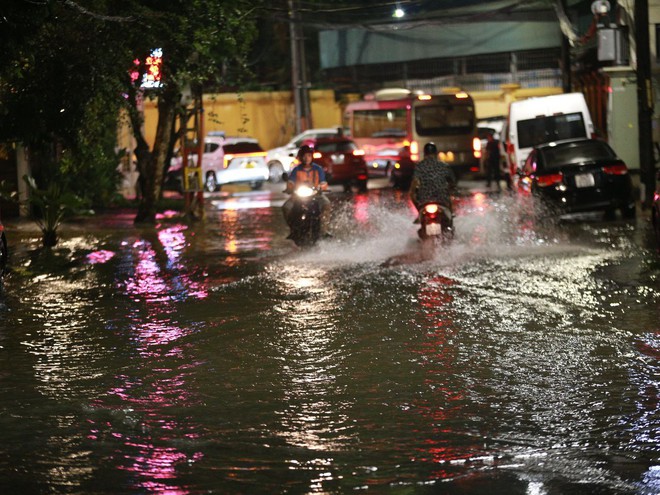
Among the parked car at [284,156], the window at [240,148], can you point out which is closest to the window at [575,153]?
the window at [240,148]

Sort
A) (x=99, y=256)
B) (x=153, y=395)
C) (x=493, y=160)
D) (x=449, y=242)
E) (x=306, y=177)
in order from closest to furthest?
(x=153, y=395), (x=449, y=242), (x=306, y=177), (x=99, y=256), (x=493, y=160)

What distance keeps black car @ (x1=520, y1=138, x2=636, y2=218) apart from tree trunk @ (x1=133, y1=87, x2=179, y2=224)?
7572 millimetres

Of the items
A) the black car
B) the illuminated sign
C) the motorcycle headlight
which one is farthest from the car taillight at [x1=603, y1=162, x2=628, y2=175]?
the illuminated sign

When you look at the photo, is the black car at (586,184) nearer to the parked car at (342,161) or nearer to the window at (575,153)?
the window at (575,153)

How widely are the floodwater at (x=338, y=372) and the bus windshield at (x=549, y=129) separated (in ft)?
33.0

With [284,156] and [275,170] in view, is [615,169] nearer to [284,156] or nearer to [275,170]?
[284,156]

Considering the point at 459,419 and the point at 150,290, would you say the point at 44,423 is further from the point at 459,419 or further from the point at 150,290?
the point at 150,290

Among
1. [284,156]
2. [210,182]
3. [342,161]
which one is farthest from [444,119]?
[284,156]

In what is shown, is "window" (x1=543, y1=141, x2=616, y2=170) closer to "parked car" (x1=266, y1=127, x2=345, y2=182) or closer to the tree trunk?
the tree trunk

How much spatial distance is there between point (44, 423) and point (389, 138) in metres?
31.5

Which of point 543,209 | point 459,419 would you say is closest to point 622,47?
point 543,209

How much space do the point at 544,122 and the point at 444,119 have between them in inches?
265

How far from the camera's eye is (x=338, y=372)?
917cm

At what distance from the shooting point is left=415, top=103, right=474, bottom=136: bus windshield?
33844 mm
